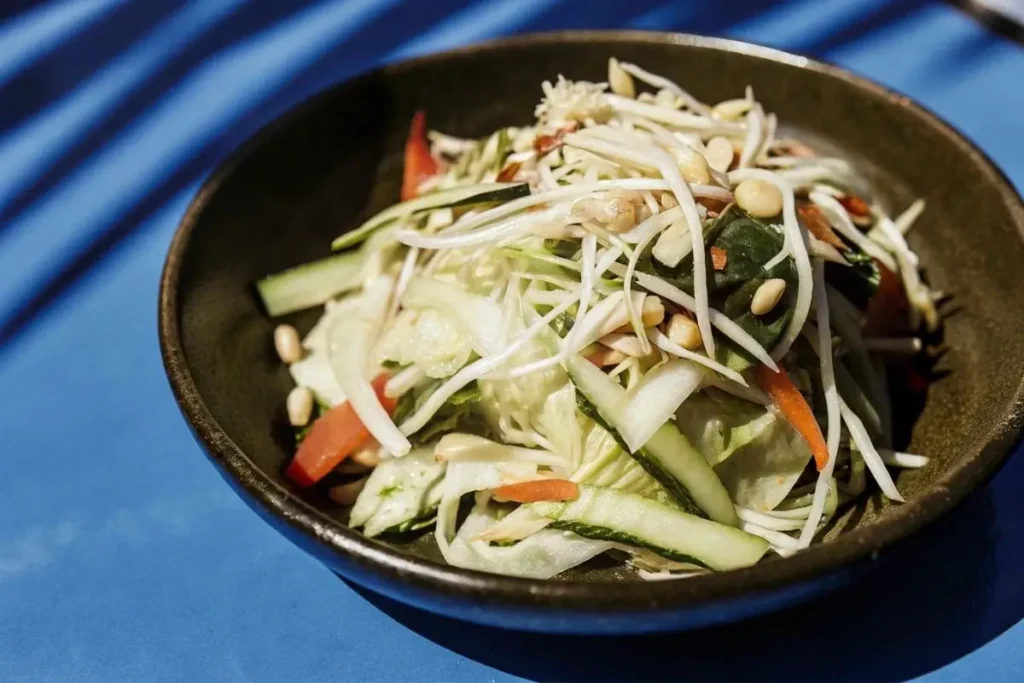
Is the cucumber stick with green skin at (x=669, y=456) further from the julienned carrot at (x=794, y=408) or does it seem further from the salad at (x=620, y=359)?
the julienned carrot at (x=794, y=408)

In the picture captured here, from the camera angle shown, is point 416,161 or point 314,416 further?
point 416,161

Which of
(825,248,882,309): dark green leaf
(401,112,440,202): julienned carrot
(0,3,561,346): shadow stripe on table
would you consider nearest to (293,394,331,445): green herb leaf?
(401,112,440,202): julienned carrot

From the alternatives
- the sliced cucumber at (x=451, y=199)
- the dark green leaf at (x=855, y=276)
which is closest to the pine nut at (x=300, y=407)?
the sliced cucumber at (x=451, y=199)

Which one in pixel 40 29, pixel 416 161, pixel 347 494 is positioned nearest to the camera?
pixel 347 494

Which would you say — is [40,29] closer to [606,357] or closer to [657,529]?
[606,357]

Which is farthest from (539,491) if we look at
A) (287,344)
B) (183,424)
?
(183,424)

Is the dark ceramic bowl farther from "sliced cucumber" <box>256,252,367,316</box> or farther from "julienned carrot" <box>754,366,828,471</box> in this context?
"julienned carrot" <box>754,366,828,471</box>

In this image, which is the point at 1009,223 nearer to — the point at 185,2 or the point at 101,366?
the point at 101,366
